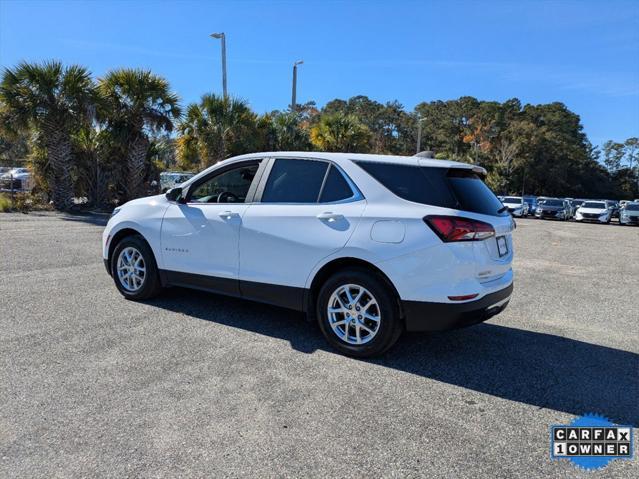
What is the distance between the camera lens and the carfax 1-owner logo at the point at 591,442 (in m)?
2.71

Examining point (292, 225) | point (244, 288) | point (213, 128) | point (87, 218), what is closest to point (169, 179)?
point (213, 128)

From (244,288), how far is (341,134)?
2293 cm

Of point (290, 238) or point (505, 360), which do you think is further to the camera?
point (290, 238)

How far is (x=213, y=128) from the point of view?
20922 mm

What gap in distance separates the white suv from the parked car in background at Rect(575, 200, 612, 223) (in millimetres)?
30597

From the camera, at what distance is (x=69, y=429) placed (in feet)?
9.02

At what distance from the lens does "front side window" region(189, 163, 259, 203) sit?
477 centimetres

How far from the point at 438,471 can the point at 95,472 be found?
72.5 inches

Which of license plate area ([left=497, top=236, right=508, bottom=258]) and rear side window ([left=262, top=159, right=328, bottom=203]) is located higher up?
rear side window ([left=262, top=159, right=328, bottom=203])

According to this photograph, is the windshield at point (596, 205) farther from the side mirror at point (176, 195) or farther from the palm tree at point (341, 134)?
the side mirror at point (176, 195)

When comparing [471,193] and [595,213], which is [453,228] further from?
[595,213]

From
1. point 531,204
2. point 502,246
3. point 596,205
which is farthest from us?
point 531,204

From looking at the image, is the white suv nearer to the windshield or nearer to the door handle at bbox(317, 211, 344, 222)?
the door handle at bbox(317, 211, 344, 222)

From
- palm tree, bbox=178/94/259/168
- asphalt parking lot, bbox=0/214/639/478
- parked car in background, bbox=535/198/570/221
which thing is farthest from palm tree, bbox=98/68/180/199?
parked car in background, bbox=535/198/570/221
